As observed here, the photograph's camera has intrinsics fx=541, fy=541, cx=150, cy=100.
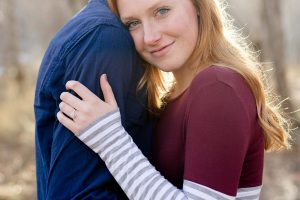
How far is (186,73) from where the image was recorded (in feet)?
6.72

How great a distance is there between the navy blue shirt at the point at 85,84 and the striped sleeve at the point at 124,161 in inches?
1.9

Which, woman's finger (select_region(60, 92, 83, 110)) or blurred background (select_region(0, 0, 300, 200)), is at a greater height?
woman's finger (select_region(60, 92, 83, 110))

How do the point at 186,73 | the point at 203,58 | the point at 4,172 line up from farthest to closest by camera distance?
the point at 4,172, the point at 186,73, the point at 203,58

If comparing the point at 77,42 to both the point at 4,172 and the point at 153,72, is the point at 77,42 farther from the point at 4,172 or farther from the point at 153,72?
the point at 4,172

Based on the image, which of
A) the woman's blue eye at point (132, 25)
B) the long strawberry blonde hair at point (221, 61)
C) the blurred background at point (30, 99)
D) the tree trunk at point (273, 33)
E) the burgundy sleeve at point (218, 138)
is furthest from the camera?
the tree trunk at point (273, 33)

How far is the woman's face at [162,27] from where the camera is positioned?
6.17 feet

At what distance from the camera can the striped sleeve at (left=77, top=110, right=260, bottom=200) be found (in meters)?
1.72

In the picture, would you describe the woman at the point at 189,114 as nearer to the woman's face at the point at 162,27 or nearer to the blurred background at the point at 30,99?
the woman's face at the point at 162,27

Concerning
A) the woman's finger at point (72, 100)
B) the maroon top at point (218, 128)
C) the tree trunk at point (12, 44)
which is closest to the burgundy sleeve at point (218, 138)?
the maroon top at point (218, 128)

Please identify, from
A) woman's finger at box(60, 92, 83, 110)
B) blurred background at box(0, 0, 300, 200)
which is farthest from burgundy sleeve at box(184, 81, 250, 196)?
blurred background at box(0, 0, 300, 200)

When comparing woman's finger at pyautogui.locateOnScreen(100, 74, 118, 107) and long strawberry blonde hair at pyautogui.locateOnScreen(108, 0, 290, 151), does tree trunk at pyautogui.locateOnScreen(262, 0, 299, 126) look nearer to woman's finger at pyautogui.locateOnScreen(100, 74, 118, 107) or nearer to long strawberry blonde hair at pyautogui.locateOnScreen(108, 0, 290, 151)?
long strawberry blonde hair at pyautogui.locateOnScreen(108, 0, 290, 151)

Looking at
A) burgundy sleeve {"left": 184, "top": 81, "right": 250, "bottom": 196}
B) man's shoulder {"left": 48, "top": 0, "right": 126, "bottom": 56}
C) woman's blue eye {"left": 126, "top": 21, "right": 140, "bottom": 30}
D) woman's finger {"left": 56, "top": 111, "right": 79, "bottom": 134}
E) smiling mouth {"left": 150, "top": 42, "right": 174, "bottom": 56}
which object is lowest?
burgundy sleeve {"left": 184, "top": 81, "right": 250, "bottom": 196}

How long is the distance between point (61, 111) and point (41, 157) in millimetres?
262

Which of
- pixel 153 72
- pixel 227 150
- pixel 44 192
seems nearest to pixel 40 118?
pixel 44 192
